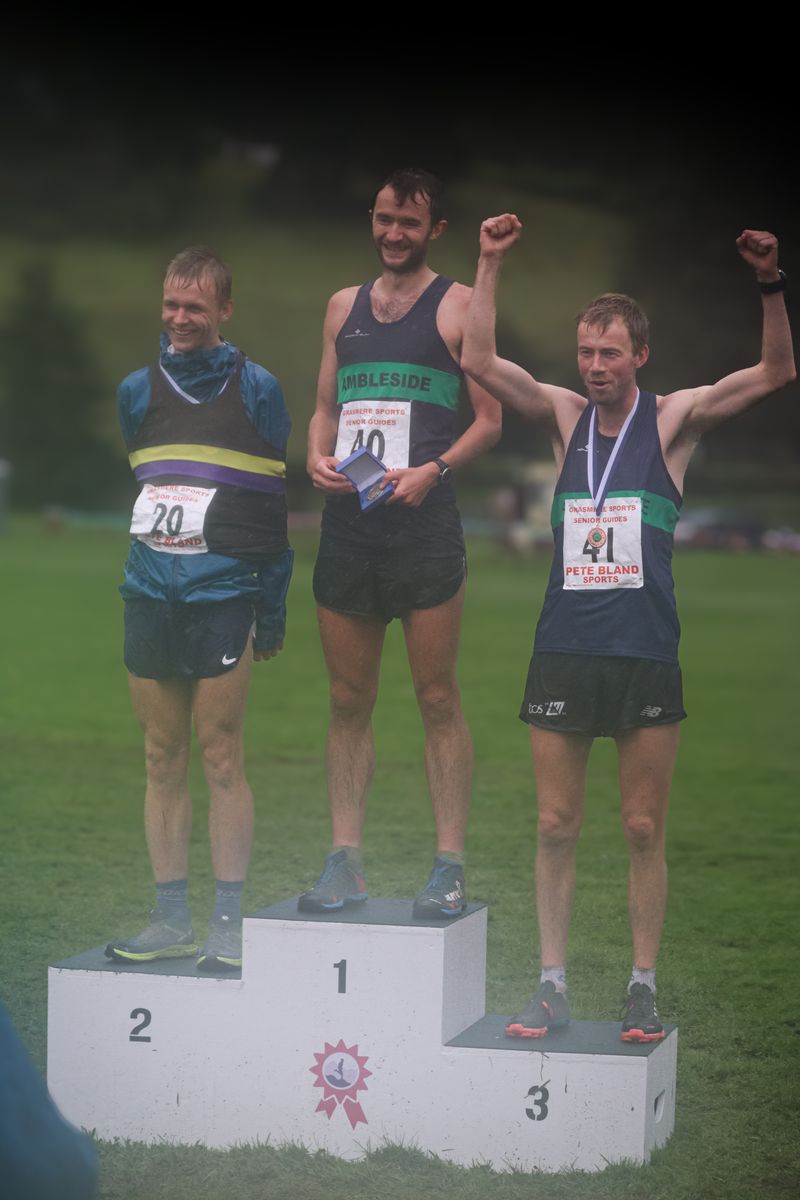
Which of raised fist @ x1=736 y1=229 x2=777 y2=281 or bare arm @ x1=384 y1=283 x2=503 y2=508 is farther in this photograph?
bare arm @ x1=384 y1=283 x2=503 y2=508

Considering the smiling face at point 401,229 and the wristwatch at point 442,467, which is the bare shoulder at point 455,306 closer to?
the smiling face at point 401,229

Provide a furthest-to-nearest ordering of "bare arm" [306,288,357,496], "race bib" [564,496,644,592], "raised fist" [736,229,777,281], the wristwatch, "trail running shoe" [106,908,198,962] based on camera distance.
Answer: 1. "bare arm" [306,288,357,496]
2. the wristwatch
3. "trail running shoe" [106,908,198,962]
4. "race bib" [564,496,644,592]
5. "raised fist" [736,229,777,281]

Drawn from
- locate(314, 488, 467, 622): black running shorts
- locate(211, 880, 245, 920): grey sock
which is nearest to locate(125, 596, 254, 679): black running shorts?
locate(314, 488, 467, 622): black running shorts

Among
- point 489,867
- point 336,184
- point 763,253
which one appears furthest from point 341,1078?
point 336,184

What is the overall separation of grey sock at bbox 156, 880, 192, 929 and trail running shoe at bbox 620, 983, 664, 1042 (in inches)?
41.7

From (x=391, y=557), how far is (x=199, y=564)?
0.47 metres

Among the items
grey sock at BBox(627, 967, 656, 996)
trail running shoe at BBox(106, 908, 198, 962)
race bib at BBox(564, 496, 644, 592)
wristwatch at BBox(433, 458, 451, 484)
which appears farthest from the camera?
wristwatch at BBox(433, 458, 451, 484)

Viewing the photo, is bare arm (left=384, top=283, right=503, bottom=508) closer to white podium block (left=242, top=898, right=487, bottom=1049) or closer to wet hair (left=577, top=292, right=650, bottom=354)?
wet hair (left=577, top=292, right=650, bottom=354)

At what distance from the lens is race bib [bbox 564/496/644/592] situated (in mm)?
3639

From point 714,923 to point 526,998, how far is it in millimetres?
1342

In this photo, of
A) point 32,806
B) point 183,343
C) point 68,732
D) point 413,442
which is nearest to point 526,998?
point 413,442

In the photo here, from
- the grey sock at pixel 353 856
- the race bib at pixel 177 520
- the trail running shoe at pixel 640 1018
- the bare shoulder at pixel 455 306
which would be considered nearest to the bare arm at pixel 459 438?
the bare shoulder at pixel 455 306

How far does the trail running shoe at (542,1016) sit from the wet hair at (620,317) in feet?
4.66

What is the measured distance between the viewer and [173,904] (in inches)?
159
